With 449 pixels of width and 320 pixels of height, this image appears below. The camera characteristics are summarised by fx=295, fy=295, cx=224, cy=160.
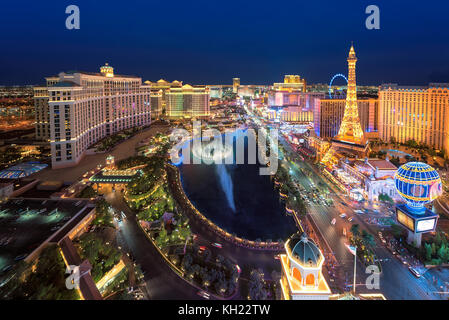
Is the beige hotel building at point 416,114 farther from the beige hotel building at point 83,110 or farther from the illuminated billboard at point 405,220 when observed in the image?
the beige hotel building at point 83,110

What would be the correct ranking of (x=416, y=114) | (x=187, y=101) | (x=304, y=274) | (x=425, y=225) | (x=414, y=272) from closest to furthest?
(x=304, y=274)
(x=414, y=272)
(x=425, y=225)
(x=416, y=114)
(x=187, y=101)

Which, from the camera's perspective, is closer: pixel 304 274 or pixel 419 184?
pixel 304 274

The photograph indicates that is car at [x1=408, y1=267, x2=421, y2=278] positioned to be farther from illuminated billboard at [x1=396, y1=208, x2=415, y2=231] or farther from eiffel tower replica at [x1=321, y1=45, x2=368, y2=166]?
eiffel tower replica at [x1=321, y1=45, x2=368, y2=166]

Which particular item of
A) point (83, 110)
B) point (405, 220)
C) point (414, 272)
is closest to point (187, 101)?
point (83, 110)

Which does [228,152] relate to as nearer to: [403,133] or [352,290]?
[403,133]

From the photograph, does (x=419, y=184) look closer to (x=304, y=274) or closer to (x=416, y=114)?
(x=304, y=274)

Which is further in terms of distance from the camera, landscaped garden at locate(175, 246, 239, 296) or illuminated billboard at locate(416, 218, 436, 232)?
illuminated billboard at locate(416, 218, 436, 232)

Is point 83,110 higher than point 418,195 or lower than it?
higher

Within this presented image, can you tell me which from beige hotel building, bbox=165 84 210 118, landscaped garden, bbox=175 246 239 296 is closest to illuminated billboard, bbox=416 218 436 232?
landscaped garden, bbox=175 246 239 296
